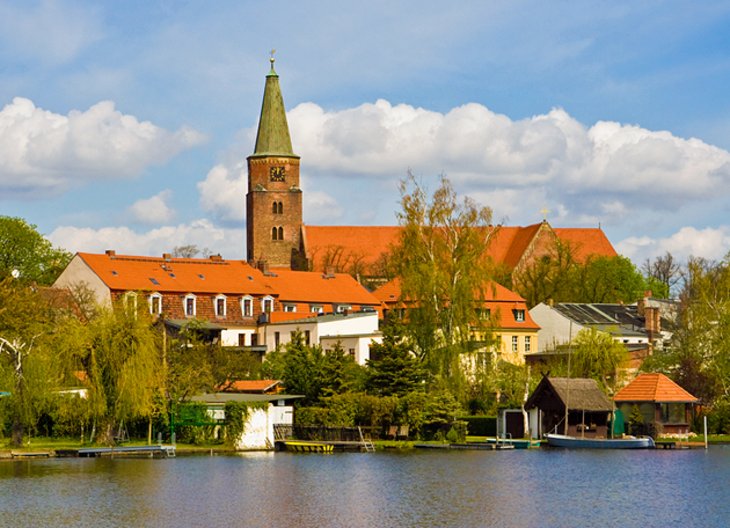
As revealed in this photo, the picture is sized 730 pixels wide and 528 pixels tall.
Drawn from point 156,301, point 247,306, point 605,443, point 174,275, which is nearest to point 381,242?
point 247,306

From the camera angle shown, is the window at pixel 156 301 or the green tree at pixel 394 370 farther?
the window at pixel 156 301

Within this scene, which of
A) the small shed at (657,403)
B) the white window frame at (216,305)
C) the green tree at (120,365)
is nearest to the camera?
the green tree at (120,365)

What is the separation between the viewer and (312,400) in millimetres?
70812

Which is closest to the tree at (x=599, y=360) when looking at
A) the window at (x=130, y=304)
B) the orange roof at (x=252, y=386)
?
the orange roof at (x=252, y=386)

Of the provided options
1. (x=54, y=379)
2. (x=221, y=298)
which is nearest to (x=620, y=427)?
(x=54, y=379)

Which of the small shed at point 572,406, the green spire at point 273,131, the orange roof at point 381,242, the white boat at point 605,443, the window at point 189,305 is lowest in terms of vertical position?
the white boat at point 605,443

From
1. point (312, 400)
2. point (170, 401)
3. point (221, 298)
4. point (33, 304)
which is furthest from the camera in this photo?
point (221, 298)

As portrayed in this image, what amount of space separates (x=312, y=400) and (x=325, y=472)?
1708cm

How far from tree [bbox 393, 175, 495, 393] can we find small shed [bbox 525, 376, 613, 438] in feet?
15.1

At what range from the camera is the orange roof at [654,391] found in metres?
71.4

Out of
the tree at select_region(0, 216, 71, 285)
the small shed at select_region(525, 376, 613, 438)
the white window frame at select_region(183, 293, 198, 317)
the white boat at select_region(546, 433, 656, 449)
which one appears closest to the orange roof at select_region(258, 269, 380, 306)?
the white window frame at select_region(183, 293, 198, 317)

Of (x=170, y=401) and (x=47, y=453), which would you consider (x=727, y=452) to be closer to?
(x=170, y=401)

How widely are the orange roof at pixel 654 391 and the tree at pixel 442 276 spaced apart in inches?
362

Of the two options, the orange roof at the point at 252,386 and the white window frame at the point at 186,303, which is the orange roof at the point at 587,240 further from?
the orange roof at the point at 252,386
